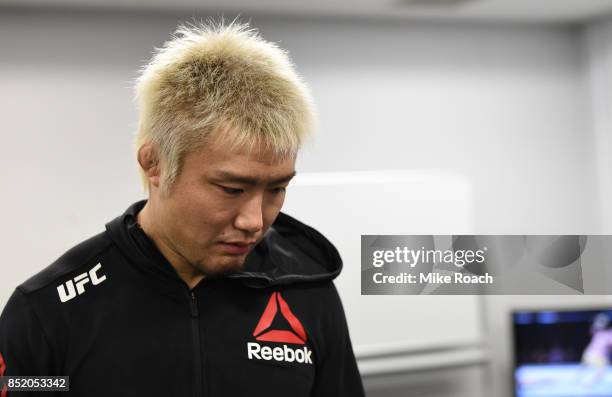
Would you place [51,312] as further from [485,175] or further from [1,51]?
[485,175]

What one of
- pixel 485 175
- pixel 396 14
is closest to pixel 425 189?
pixel 485 175

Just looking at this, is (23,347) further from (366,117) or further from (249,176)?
(366,117)

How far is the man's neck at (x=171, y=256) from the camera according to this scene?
701 millimetres

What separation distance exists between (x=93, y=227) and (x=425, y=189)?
83 cm

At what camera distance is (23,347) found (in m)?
0.63

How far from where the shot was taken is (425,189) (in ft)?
5.33

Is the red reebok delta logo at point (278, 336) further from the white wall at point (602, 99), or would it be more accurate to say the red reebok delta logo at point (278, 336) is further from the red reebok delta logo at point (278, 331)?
the white wall at point (602, 99)

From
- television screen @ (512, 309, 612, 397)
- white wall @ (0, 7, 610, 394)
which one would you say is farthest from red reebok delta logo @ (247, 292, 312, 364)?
television screen @ (512, 309, 612, 397)

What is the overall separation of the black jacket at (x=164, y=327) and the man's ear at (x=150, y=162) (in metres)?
0.08

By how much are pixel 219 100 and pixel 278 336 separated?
0.27m

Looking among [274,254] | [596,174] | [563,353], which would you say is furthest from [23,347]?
[596,174]

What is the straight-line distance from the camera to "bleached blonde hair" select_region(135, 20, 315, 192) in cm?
61

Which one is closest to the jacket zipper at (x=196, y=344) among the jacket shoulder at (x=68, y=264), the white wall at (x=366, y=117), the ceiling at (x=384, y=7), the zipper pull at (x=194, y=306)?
the zipper pull at (x=194, y=306)

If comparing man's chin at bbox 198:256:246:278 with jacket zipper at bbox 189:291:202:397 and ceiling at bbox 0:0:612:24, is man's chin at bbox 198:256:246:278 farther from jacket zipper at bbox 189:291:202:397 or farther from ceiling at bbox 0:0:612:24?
ceiling at bbox 0:0:612:24
